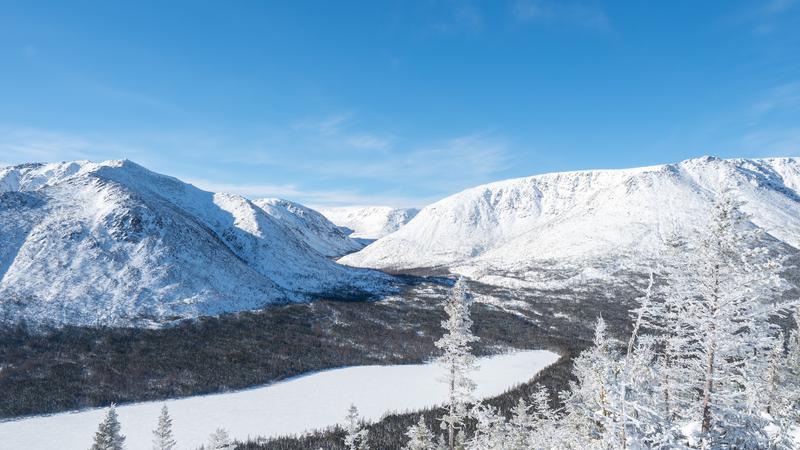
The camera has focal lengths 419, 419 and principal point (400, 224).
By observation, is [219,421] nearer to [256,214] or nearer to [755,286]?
[755,286]

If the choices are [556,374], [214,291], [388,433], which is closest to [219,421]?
[388,433]

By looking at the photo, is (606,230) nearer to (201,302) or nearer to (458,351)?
(201,302)

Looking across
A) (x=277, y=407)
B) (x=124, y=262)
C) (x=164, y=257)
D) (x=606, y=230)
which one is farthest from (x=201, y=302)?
(x=606, y=230)

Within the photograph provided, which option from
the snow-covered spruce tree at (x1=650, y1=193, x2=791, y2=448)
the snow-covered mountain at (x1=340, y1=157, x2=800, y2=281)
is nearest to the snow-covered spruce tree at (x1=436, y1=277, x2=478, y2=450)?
the snow-covered spruce tree at (x1=650, y1=193, x2=791, y2=448)

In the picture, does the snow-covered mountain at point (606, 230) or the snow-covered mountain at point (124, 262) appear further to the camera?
the snow-covered mountain at point (606, 230)

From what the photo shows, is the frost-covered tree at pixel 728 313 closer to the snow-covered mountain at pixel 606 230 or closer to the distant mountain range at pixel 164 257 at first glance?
the distant mountain range at pixel 164 257

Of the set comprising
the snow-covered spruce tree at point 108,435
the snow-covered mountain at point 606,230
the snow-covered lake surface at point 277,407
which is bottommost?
the snow-covered lake surface at point 277,407

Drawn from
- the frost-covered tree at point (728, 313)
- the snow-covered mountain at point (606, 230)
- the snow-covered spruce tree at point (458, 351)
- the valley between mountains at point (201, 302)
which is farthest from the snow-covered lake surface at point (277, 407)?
the snow-covered mountain at point (606, 230)
